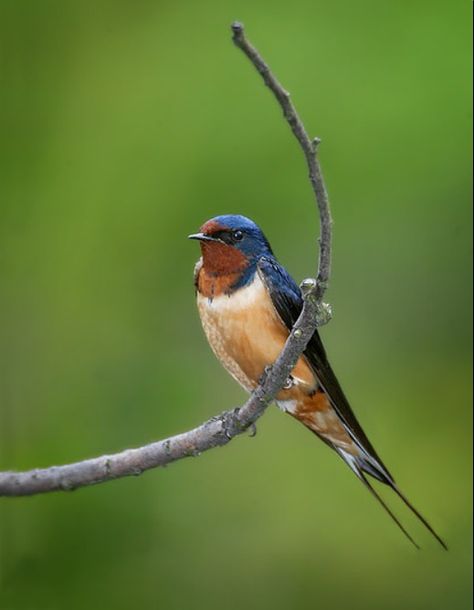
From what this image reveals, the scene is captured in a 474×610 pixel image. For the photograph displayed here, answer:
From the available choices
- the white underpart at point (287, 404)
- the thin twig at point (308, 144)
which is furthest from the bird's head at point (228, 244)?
the thin twig at point (308, 144)

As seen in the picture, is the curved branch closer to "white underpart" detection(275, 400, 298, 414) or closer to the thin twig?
the thin twig

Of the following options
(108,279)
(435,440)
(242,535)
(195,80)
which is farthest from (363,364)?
(195,80)

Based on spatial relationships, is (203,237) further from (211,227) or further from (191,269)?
(191,269)

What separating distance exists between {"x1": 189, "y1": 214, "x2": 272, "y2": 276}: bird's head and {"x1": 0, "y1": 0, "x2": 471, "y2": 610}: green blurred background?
0.79 metres

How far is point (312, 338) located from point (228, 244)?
0.19 meters

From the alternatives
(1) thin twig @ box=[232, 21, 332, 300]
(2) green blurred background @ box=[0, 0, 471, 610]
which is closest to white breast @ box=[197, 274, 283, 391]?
(1) thin twig @ box=[232, 21, 332, 300]

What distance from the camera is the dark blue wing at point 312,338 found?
1.47 meters

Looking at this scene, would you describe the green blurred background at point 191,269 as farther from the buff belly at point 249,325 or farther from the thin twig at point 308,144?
the thin twig at point 308,144

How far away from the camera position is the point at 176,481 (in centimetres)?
234

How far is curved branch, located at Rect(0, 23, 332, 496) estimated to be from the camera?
1.00m

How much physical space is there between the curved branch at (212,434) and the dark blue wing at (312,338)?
0.22 meters

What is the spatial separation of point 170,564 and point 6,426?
0.49 m

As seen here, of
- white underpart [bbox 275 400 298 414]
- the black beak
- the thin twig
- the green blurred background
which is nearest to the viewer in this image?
the thin twig

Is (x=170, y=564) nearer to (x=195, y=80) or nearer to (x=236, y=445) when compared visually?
(x=236, y=445)
